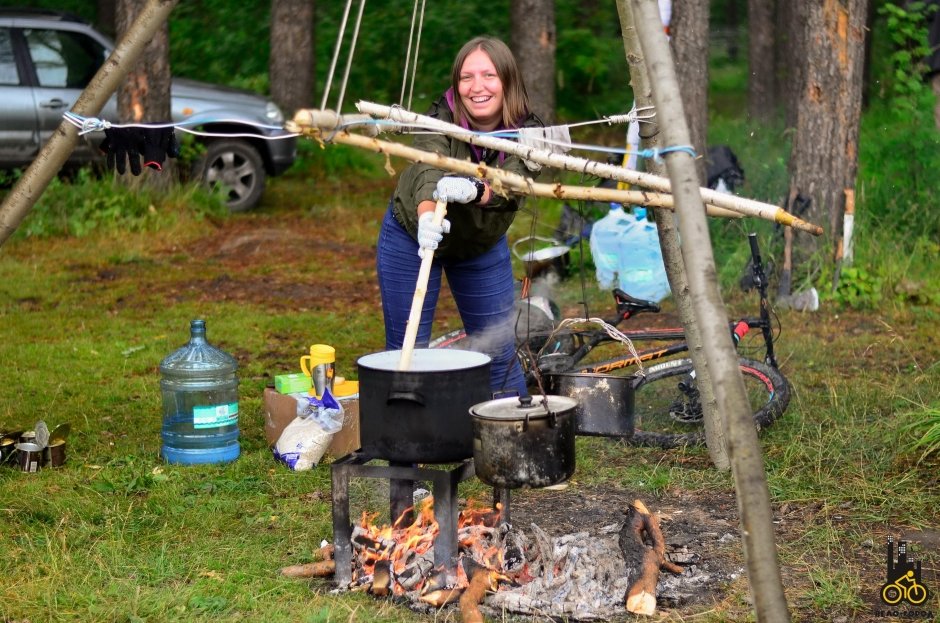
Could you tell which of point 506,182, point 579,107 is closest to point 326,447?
point 506,182

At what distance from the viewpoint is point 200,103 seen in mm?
12812

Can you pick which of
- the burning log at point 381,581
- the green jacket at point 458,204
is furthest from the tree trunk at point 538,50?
the burning log at point 381,581

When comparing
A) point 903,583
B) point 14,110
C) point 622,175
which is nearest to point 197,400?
point 622,175

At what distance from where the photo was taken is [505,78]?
4.78 meters

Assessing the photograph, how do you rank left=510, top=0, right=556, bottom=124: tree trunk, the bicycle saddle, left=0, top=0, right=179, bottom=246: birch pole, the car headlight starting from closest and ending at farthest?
1. left=0, top=0, right=179, bottom=246: birch pole
2. the bicycle saddle
3. the car headlight
4. left=510, top=0, right=556, bottom=124: tree trunk

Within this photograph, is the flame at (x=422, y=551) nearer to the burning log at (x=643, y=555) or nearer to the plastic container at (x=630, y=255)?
the burning log at (x=643, y=555)

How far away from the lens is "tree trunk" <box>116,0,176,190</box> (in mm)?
11742

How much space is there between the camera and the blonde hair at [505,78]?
4.77m

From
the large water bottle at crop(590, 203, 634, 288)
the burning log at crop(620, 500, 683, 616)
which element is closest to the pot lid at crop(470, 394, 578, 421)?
the burning log at crop(620, 500, 683, 616)

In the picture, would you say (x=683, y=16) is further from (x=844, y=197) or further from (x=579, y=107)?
(x=579, y=107)

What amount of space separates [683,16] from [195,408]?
19.7ft

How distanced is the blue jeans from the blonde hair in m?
0.61

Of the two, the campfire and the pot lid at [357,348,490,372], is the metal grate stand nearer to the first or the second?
the campfire

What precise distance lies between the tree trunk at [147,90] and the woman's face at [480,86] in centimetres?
755
